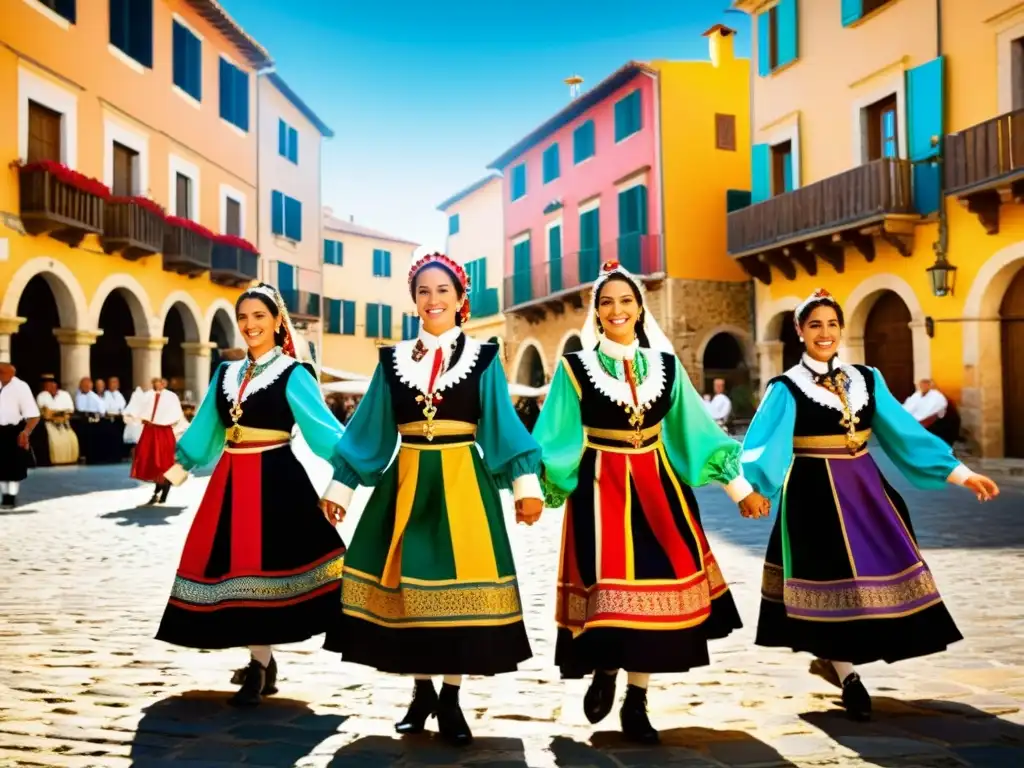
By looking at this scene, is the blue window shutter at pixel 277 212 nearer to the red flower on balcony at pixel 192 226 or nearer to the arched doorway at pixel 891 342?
the red flower on balcony at pixel 192 226

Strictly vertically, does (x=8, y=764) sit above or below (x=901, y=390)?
below

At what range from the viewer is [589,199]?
28719mm

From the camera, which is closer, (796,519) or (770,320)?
(796,519)

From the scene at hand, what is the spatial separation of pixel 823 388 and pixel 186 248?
20235mm

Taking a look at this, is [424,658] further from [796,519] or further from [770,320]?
[770,320]

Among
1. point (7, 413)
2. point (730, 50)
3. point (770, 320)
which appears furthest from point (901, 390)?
point (7, 413)

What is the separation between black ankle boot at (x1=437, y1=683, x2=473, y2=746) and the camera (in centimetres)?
373

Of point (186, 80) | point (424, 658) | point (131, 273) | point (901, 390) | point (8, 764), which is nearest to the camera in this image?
point (8, 764)

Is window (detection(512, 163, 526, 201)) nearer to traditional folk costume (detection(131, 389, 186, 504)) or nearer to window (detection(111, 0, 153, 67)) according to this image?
window (detection(111, 0, 153, 67))

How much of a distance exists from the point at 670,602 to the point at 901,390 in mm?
15697

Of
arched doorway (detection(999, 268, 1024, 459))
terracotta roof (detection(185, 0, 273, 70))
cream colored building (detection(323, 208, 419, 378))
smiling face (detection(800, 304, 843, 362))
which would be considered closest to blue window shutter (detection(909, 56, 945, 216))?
arched doorway (detection(999, 268, 1024, 459))

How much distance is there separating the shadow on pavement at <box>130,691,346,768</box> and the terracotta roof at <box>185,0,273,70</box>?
2267cm

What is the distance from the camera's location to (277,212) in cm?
3044

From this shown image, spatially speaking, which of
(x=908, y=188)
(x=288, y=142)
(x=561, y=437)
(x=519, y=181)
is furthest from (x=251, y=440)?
(x=519, y=181)
